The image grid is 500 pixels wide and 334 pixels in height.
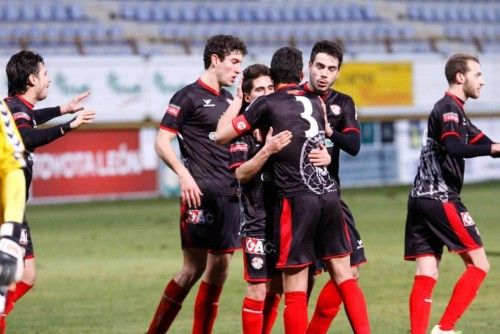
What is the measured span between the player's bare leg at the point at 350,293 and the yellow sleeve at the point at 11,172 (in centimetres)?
241

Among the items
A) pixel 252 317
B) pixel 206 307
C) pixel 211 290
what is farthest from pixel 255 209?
pixel 206 307

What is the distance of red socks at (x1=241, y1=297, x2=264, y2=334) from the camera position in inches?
304

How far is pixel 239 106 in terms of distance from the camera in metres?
7.78

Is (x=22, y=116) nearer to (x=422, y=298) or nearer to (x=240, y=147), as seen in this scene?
(x=240, y=147)

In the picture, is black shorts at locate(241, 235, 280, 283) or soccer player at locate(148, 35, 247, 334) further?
soccer player at locate(148, 35, 247, 334)

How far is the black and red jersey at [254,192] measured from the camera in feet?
25.6

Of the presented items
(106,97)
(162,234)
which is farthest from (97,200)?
(162,234)

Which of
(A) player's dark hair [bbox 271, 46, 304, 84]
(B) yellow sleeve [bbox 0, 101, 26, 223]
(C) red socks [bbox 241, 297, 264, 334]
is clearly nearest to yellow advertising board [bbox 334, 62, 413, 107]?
(C) red socks [bbox 241, 297, 264, 334]

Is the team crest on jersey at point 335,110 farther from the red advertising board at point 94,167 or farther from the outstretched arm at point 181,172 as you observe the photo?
the red advertising board at point 94,167

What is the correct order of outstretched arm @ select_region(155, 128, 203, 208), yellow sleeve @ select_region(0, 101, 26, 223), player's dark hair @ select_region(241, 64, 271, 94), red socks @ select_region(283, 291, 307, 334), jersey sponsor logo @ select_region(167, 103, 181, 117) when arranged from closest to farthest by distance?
yellow sleeve @ select_region(0, 101, 26, 223), red socks @ select_region(283, 291, 307, 334), player's dark hair @ select_region(241, 64, 271, 94), outstretched arm @ select_region(155, 128, 203, 208), jersey sponsor logo @ select_region(167, 103, 181, 117)

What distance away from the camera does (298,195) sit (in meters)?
7.39

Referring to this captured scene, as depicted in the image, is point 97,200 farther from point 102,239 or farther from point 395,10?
point 395,10

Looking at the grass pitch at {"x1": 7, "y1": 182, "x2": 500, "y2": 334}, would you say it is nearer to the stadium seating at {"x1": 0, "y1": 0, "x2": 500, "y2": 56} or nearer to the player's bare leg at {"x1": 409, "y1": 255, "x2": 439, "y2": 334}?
the player's bare leg at {"x1": 409, "y1": 255, "x2": 439, "y2": 334}

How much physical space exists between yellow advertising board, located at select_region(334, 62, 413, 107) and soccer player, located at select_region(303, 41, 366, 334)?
729 inches
